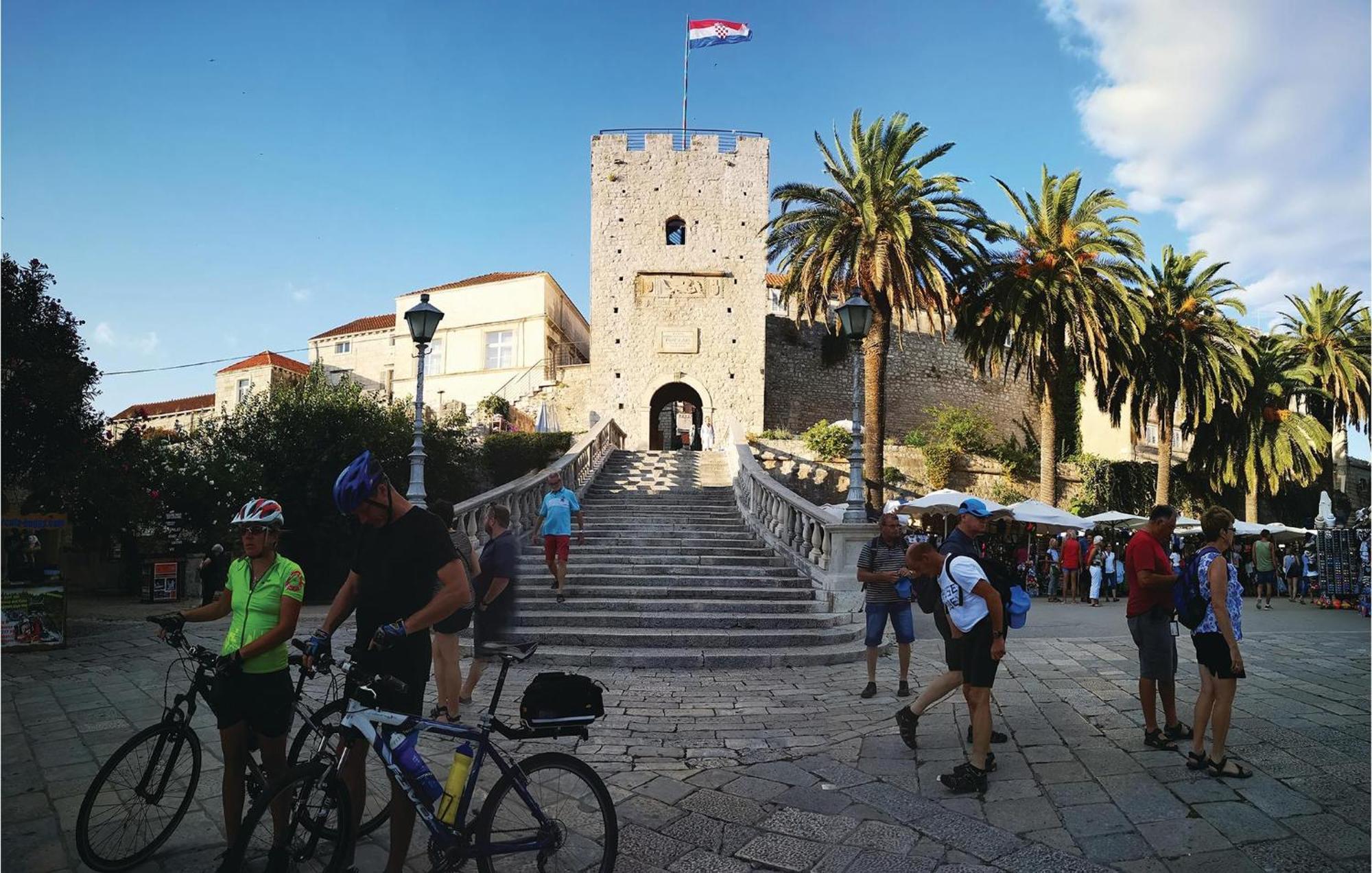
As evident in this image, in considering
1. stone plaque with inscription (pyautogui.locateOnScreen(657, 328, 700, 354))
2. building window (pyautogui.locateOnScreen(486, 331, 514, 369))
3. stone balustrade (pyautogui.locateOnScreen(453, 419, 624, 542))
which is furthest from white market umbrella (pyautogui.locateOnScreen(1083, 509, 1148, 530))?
building window (pyautogui.locateOnScreen(486, 331, 514, 369))

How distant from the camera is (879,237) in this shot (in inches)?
852

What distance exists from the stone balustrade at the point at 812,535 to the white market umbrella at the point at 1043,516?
727 cm

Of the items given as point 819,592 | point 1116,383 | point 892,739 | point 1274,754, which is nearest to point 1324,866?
point 1274,754

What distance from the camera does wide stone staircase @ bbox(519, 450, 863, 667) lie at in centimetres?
852

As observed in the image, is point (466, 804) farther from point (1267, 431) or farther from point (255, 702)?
point (1267, 431)

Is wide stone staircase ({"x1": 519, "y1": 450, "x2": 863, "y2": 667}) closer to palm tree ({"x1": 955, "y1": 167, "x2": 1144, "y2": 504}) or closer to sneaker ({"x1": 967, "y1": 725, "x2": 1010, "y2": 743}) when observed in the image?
sneaker ({"x1": 967, "y1": 725, "x2": 1010, "y2": 743})

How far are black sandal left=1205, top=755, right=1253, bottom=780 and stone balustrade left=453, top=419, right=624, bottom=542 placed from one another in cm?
741

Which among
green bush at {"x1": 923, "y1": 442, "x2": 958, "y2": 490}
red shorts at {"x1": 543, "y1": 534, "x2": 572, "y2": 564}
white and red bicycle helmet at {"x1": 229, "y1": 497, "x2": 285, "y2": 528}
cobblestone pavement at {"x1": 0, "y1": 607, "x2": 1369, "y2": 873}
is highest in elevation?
green bush at {"x1": 923, "y1": 442, "x2": 958, "y2": 490}

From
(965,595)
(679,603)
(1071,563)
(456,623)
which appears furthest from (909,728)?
(1071,563)

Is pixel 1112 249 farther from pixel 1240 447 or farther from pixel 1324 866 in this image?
pixel 1324 866

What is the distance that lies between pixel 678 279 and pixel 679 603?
804 inches

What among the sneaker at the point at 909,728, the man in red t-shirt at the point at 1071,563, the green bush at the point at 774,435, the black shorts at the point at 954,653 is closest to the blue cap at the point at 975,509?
the black shorts at the point at 954,653

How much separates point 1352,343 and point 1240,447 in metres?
5.31

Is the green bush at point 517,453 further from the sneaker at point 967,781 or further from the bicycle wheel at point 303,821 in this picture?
the bicycle wheel at point 303,821
